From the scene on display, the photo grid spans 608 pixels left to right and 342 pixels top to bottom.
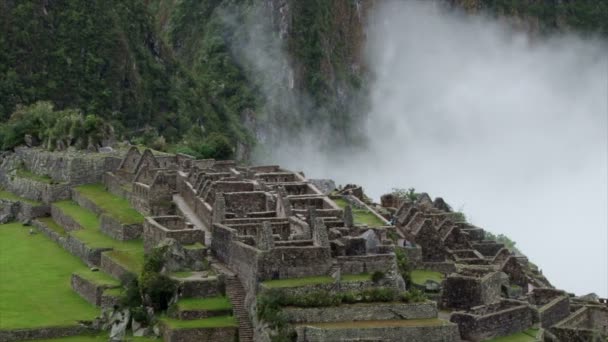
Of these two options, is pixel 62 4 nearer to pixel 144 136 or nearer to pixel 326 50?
pixel 144 136

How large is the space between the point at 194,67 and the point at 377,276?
121143 mm

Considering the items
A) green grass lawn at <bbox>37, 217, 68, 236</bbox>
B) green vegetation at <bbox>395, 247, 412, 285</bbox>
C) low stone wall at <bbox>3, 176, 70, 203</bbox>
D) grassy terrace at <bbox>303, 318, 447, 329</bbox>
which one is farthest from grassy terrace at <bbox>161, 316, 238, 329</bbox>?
low stone wall at <bbox>3, 176, 70, 203</bbox>

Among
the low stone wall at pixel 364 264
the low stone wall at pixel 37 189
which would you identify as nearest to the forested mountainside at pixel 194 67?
the low stone wall at pixel 37 189

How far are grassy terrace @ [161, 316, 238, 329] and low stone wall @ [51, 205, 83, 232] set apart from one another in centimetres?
1664

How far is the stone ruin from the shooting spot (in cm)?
3634

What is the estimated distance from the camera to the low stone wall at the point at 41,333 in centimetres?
3906

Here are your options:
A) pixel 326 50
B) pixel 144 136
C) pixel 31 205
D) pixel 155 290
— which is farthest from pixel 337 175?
pixel 155 290

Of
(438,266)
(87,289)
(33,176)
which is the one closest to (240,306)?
(87,289)

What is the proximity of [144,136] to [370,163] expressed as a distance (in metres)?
79.1

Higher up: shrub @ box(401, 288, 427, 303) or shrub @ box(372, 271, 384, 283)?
shrub @ box(372, 271, 384, 283)

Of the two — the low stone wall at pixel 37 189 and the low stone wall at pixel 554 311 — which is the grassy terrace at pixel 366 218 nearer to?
the low stone wall at pixel 554 311

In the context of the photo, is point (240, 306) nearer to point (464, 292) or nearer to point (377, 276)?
point (377, 276)

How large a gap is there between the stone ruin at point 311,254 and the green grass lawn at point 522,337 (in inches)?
9.1

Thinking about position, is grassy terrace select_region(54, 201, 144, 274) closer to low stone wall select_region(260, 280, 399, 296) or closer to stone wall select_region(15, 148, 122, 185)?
stone wall select_region(15, 148, 122, 185)
